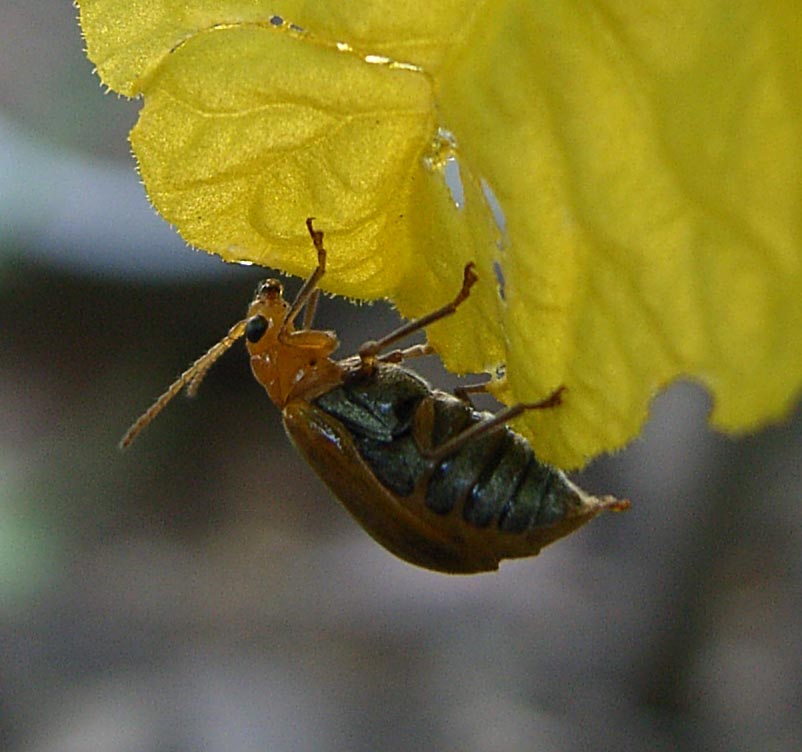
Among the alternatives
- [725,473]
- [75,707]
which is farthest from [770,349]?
[75,707]

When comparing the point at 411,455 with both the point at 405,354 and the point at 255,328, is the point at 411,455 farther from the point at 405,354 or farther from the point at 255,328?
the point at 255,328

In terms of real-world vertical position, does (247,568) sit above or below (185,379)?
below

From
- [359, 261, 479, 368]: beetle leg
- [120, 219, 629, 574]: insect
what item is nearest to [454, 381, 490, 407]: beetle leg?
[120, 219, 629, 574]: insect

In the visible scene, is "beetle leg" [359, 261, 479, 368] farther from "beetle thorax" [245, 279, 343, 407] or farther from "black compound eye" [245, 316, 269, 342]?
"black compound eye" [245, 316, 269, 342]

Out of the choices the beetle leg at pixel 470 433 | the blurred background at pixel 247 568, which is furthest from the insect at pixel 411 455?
the blurred background at pixel 247 568

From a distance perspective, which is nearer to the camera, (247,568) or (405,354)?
(405,354)

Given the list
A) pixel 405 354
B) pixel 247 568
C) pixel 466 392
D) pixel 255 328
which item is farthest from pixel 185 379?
pixel 247 568

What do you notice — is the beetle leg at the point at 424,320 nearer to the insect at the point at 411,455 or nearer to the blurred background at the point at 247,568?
the insect at the point at 411,455

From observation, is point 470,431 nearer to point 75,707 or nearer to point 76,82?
point 75,707
